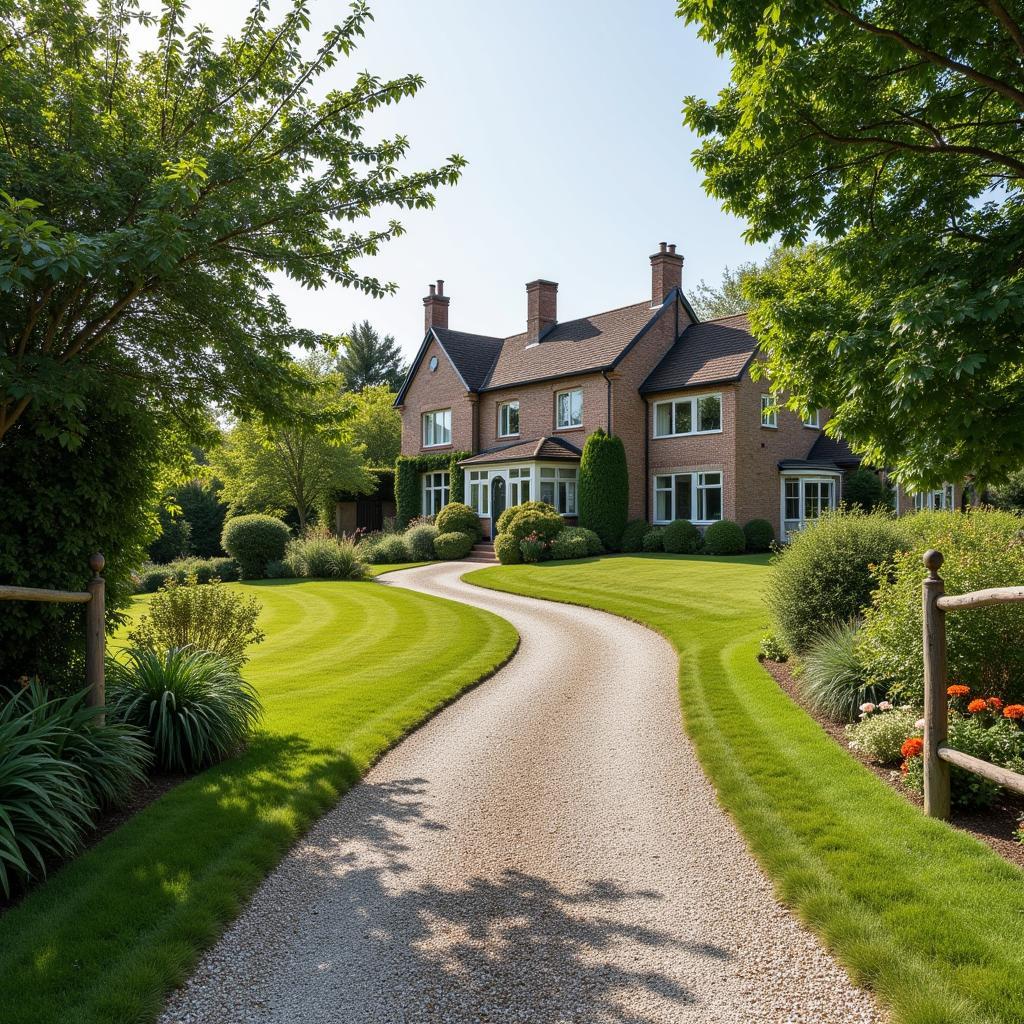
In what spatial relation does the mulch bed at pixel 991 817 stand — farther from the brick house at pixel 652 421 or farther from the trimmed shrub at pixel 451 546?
the trimmed shrub at pixel 451 546

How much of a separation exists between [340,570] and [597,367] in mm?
12178

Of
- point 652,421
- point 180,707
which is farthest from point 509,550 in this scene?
point 180,707

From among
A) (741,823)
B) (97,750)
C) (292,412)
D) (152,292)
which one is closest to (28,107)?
(152,292)

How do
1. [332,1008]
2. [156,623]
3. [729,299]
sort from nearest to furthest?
[332,1008] → [156,623] → [729,299]

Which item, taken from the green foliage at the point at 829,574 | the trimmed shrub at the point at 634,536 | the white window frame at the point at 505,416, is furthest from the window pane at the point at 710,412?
the green foliage at the point at 829,574

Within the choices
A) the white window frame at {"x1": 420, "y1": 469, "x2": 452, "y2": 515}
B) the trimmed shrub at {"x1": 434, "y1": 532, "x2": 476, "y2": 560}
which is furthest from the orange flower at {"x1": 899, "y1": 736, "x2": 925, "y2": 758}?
the white window frame at {"x1": 420, "y1": 469, "x2": 452, "y2": 515}

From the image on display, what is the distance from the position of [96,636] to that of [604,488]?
23444mm

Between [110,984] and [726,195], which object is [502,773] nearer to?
[110,984]

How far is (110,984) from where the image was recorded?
138 inches

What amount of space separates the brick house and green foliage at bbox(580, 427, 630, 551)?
0.88 m

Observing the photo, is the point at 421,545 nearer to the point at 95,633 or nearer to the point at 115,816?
the point at 95,633

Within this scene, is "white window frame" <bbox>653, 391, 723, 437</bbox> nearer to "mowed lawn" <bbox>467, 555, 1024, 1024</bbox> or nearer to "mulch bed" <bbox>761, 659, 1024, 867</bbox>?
"mowed lawn" <bbox>467, 555, 1024, 1024</bbox>

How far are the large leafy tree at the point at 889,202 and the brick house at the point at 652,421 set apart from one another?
19358 mm

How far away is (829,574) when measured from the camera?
9883 mm
